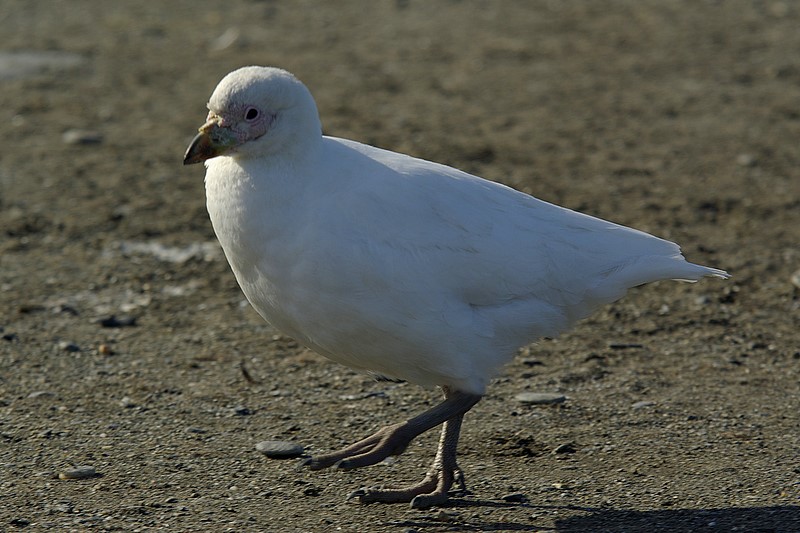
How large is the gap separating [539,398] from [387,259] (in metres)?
1.58

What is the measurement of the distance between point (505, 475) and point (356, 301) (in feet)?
3.73

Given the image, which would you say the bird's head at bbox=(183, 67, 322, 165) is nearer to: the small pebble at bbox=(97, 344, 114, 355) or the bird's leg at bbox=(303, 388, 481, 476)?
the bird's leg at bbox=(303, 388, 481, 476)

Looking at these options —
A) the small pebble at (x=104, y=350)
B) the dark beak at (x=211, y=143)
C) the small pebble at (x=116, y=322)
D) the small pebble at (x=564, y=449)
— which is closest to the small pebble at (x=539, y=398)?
the small pebble at (x=564, y=449)

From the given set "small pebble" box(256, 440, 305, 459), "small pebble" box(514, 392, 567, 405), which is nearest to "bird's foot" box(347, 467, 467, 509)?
"small pebble" box(256, 440, 305, 459)

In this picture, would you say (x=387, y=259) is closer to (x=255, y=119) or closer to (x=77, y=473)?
(x=255, y=119)

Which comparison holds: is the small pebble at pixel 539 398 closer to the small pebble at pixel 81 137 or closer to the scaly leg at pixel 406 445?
the scaly leg at pixel 406 445

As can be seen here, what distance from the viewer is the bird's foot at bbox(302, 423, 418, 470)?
5176mm

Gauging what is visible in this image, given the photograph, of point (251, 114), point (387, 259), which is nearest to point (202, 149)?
point (251, 114)

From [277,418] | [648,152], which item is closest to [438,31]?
[648,152]

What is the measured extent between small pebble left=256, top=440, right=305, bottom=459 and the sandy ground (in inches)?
2.1

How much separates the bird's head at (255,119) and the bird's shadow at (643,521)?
166 centimetres

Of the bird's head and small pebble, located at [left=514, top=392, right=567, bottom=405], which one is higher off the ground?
the bird's head

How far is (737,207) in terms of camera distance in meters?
8.82

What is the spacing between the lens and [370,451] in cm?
525
